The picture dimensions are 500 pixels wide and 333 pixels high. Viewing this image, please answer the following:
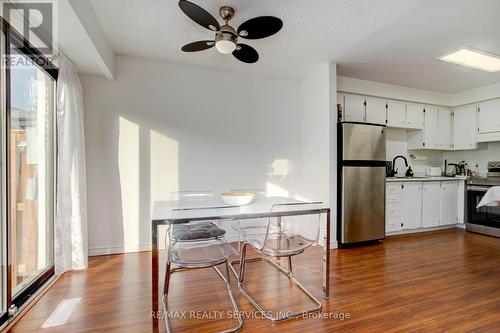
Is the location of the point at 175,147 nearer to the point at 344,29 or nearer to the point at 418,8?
the point at 344,29

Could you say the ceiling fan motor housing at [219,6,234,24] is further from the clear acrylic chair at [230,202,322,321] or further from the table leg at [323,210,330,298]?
the table leg at [323,210,330,298]

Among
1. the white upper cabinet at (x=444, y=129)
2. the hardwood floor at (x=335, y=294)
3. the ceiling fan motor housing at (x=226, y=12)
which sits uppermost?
the ceiling fan motor housing at (x=226, y=12)

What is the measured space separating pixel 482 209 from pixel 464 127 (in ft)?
4.99

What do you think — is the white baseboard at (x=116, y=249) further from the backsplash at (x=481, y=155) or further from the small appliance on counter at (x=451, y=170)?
the backsplash at (x=481, y=155)

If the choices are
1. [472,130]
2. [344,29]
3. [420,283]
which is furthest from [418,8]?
[472,130]

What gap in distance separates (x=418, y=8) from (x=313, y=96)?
1.62 meters

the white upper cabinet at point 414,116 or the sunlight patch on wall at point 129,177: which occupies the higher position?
the white upper cabinet at point 414,116

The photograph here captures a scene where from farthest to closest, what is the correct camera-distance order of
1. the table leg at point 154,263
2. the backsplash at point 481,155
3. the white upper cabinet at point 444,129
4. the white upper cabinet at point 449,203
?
1. the white upper cabinet at point 444,129
2. the backsplash at point 481,155
3. the white upper cabinet at point 449,203
4. the table leg at point 154,263

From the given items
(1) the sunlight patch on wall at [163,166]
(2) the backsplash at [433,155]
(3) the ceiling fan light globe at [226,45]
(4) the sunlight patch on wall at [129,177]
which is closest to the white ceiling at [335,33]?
(3) the ceiling fan light globe at [226,45]

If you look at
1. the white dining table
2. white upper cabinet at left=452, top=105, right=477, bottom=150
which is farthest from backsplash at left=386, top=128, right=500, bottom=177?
the white dining table

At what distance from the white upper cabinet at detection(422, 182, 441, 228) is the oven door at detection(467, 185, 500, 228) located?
0.48m

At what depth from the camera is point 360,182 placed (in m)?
3.33

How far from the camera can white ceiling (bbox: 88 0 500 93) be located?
2.07m

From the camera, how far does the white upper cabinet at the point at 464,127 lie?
4273mm
